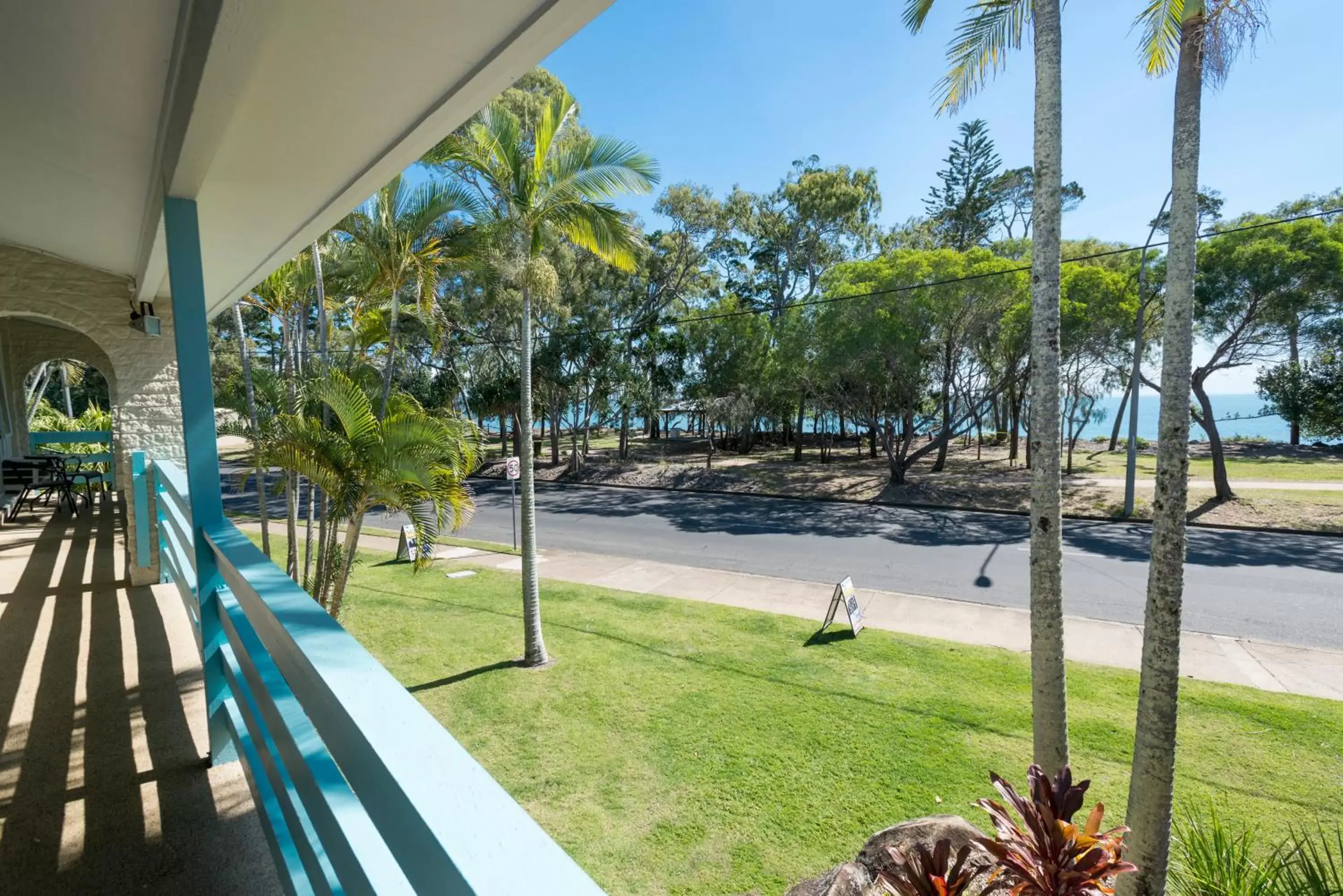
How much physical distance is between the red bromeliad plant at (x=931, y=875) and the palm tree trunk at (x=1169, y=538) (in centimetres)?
118

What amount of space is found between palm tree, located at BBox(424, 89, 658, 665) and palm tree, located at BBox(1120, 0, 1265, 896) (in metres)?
5.02

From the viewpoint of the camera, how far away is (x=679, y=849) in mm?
4082

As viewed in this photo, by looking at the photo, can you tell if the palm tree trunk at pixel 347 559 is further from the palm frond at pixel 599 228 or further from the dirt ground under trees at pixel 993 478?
the dirt ground under trees at pixel 993 478

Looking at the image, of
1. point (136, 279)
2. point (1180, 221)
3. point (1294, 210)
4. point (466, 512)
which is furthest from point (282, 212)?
point (1294, 210)

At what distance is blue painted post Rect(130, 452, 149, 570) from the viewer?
5.28 meters

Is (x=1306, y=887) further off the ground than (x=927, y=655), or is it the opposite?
(x=1306, y=887)

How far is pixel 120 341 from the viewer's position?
5.58 metres

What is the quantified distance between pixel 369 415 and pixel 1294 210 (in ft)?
82.1

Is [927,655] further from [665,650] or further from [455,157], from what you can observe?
[455,157]

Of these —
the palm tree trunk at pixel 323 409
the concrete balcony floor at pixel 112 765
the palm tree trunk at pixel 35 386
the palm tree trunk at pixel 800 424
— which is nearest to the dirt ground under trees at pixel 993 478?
the palm tree trunk at pixel 800 424

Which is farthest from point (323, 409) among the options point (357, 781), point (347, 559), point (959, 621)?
point (959, 621)

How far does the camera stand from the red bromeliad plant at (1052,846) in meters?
2.84

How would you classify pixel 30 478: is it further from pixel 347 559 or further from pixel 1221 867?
pixel 1221 867

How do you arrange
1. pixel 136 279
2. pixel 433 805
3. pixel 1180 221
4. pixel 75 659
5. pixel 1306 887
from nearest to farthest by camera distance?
pixel 433 805
pixel 1306 887
pixel 1180 221
pixel 75 659
pixel 136 279
